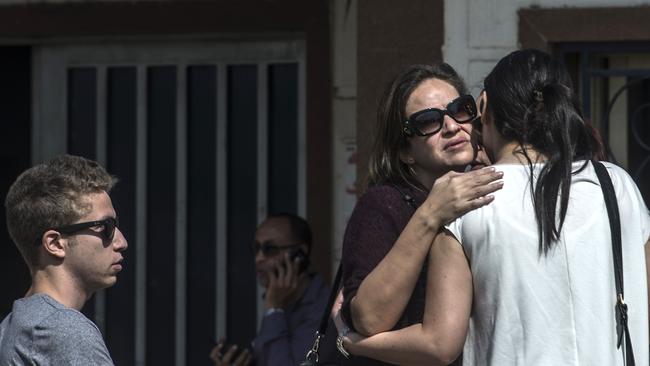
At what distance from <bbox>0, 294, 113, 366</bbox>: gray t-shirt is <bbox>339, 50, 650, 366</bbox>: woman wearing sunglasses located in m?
0.73

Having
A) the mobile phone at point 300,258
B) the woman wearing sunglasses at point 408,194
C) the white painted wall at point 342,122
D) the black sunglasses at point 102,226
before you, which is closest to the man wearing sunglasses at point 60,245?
the black sunglasses at point 102,226

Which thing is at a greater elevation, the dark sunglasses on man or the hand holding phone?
the dark sunglasses on man

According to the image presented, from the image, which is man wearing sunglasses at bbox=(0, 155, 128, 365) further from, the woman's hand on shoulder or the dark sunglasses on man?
the woman's hand on shoulder

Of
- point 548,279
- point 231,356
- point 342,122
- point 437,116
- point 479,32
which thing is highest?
point 479,32

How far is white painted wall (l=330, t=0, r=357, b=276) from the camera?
20.1 feet

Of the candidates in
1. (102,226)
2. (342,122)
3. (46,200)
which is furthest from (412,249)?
(342,122)

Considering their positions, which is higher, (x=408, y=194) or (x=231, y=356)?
(x=408, y=194)

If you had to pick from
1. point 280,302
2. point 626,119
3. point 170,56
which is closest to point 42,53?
point 170,56

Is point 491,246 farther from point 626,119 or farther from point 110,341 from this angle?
point 110,341

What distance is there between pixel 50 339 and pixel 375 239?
85cm

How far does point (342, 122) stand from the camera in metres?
6.17

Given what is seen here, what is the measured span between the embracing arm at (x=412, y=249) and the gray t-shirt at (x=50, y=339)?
2.18ft

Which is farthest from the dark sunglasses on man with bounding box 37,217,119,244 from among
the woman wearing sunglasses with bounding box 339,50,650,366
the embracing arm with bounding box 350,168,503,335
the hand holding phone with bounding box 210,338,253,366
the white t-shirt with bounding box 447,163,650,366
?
the hand holding phone with bounding box 210,338,253,366

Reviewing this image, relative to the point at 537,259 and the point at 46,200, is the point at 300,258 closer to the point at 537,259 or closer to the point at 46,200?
the point at 46,200
